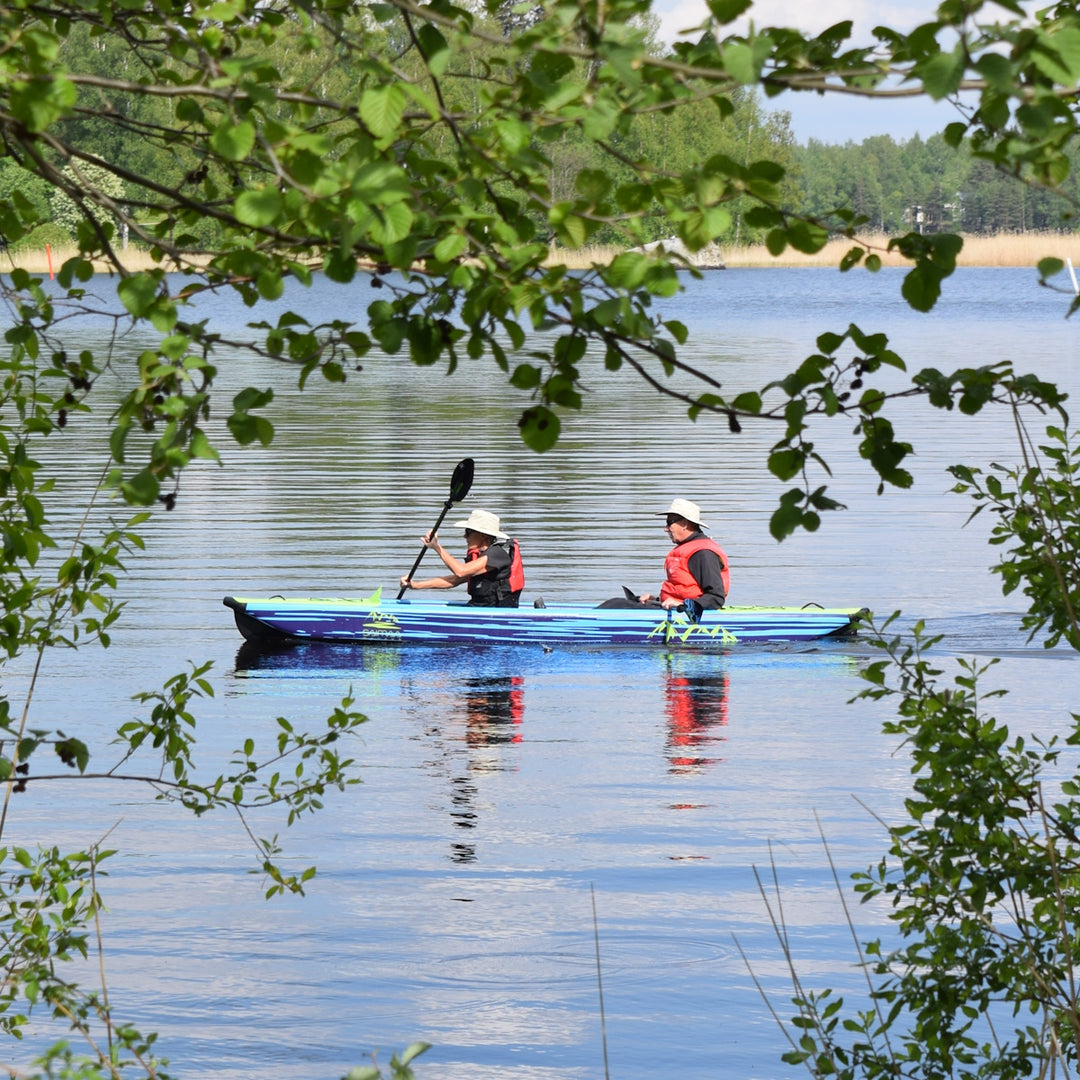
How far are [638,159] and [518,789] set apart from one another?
8.56 metres

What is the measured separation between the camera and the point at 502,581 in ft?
51.8

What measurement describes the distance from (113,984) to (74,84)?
5891 mm

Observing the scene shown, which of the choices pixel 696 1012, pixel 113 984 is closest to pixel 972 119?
pixel 696 1012

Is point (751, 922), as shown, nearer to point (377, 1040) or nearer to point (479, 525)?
point (377, 1040)

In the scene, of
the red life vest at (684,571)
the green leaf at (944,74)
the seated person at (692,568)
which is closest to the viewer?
the green leaf at (944,74)

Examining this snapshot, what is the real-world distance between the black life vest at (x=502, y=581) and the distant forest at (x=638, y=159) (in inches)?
140

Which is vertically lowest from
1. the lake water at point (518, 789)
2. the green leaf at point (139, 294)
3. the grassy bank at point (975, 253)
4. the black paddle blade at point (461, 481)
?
the lake water at point (518, 789)

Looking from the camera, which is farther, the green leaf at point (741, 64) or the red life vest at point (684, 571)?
the red life vest at point (684, 571)

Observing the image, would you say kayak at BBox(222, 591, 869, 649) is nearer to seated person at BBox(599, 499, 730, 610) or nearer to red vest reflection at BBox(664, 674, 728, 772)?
seated person at BBox(599, 499, 730, 610)

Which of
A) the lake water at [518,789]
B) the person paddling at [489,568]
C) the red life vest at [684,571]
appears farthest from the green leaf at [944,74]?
the person paddling at [489,568]

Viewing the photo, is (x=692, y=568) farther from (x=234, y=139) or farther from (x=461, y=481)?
(x=234, y=139)

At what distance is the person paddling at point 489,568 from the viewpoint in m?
15.5

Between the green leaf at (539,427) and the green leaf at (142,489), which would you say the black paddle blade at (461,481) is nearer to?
the green leaf at (539,427)

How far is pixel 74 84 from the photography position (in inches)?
115
